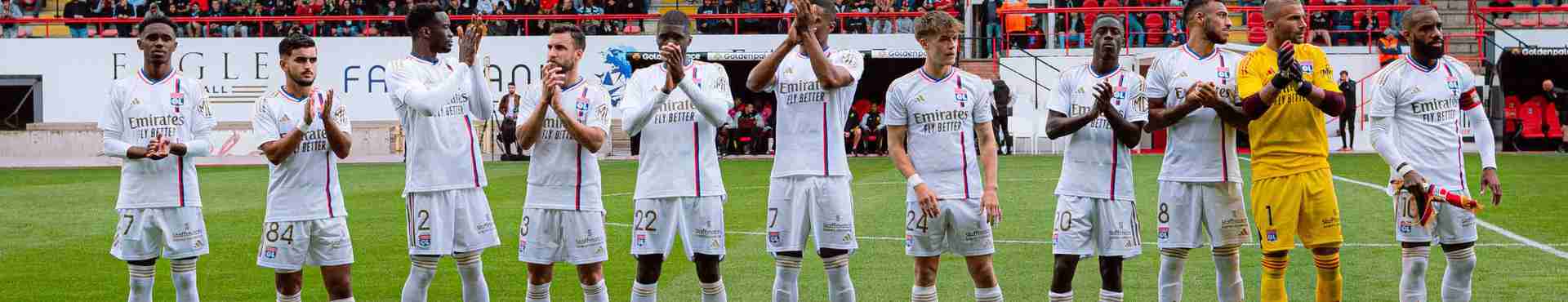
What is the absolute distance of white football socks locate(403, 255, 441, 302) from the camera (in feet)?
26.1

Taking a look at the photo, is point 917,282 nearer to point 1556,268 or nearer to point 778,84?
point 778,84

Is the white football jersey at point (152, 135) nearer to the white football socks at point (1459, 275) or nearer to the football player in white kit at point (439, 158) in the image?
the football player in white kit at point (439, 158)

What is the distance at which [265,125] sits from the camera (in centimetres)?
786

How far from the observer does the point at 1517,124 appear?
30.5 m

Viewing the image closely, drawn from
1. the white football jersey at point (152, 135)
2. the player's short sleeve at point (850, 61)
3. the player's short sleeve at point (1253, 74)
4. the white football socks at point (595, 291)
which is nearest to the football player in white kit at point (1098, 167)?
the player's short sleeve at point (1253, 74)

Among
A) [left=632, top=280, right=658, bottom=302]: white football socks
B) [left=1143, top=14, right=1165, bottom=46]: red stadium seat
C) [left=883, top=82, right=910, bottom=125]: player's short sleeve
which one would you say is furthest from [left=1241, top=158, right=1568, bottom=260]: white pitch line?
[left=1143, top=14, right=1165, bottom=46]: red stadium seat

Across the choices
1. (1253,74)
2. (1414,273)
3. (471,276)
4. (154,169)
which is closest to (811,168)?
(471,276)

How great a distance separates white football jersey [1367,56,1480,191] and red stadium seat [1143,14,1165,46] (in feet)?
77.9

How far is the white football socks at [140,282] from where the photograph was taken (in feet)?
26.8

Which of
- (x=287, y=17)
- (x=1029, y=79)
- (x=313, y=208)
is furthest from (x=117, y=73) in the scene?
(x=313, y=208)

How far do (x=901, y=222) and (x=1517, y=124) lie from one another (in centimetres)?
2086

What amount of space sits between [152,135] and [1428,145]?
703cm

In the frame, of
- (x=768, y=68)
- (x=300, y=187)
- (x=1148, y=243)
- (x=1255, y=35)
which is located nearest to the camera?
(x=768, y=68)

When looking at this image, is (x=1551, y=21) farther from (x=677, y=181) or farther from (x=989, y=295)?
(x=677, y=181)
